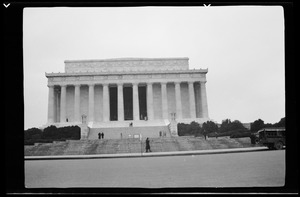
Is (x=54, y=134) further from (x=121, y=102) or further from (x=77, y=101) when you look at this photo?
(x=121, y=102)

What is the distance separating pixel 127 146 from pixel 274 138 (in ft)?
44.8

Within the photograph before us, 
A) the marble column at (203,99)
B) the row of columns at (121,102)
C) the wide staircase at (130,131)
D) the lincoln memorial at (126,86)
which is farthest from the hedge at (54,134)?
the marble column at (203,99)

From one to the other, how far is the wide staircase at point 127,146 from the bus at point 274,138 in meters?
3.72

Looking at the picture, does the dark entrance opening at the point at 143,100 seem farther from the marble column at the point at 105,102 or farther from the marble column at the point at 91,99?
the marble column at the point at 91,99

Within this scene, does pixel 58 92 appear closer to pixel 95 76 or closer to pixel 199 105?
pixel 95 76

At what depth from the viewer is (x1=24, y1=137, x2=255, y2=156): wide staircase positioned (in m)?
31.2

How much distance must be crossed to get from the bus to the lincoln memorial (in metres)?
27.3

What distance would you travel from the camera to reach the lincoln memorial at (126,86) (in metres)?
56.4

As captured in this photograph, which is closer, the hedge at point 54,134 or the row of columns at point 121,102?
the hedge at point 54,134

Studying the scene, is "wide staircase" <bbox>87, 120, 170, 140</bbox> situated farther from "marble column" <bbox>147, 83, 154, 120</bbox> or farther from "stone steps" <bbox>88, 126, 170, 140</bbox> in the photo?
"marble column" <bbox>147, 83, 154, 120</bbox>

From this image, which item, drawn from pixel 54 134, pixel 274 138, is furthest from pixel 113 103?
pixel 274 138

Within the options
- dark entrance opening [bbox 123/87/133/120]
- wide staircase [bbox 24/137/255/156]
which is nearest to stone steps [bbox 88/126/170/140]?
wide staircase [bbox 24/137/255/156]
